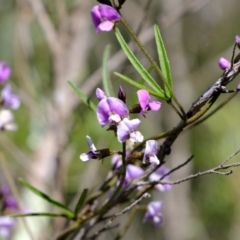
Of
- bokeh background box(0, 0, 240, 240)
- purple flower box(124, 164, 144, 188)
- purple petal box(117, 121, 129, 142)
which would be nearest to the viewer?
purple petal box(117, 121, 129, 142)

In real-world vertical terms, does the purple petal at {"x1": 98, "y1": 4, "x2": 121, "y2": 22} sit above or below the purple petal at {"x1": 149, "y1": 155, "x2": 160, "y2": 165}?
above

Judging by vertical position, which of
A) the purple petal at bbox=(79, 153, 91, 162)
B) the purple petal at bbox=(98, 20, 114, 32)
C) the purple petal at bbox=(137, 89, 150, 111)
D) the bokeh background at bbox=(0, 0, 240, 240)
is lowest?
the bokeh background at bbox=(0, 0, 240, 240)

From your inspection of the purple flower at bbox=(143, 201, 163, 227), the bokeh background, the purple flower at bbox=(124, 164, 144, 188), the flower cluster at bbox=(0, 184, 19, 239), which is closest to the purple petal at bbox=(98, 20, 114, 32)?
the purple flower at bbox=(124, 164, 144, 188)

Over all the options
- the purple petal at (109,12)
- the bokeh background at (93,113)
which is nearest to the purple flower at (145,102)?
the purple petal at (109,12)

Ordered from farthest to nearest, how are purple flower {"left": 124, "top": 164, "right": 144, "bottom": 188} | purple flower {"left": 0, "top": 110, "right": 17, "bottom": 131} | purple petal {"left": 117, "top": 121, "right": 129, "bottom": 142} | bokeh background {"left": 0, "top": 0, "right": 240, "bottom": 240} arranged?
bokeh background {"left": 0, "top": 0, "right": 240, "bottom": 240} < purple flower {"left": 0, "top": 110, "right": 17, "bottom": 131} < purple flower {"left": 124, "top": 164, "right": 144, "bottom": 188} < purple petal {"left": 117, "top": 121, "right": 129, "bottom": 142}

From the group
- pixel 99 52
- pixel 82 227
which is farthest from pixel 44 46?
pixel 82 227

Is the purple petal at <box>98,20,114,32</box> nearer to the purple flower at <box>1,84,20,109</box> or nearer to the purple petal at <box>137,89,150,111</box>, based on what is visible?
the purple petal at <box>137,89,150,111</box>

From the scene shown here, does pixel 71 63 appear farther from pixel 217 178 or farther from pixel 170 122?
pixel 217 178

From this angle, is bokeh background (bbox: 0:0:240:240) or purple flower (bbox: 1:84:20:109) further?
bokeh background (bbox: 0:0:240:240)
